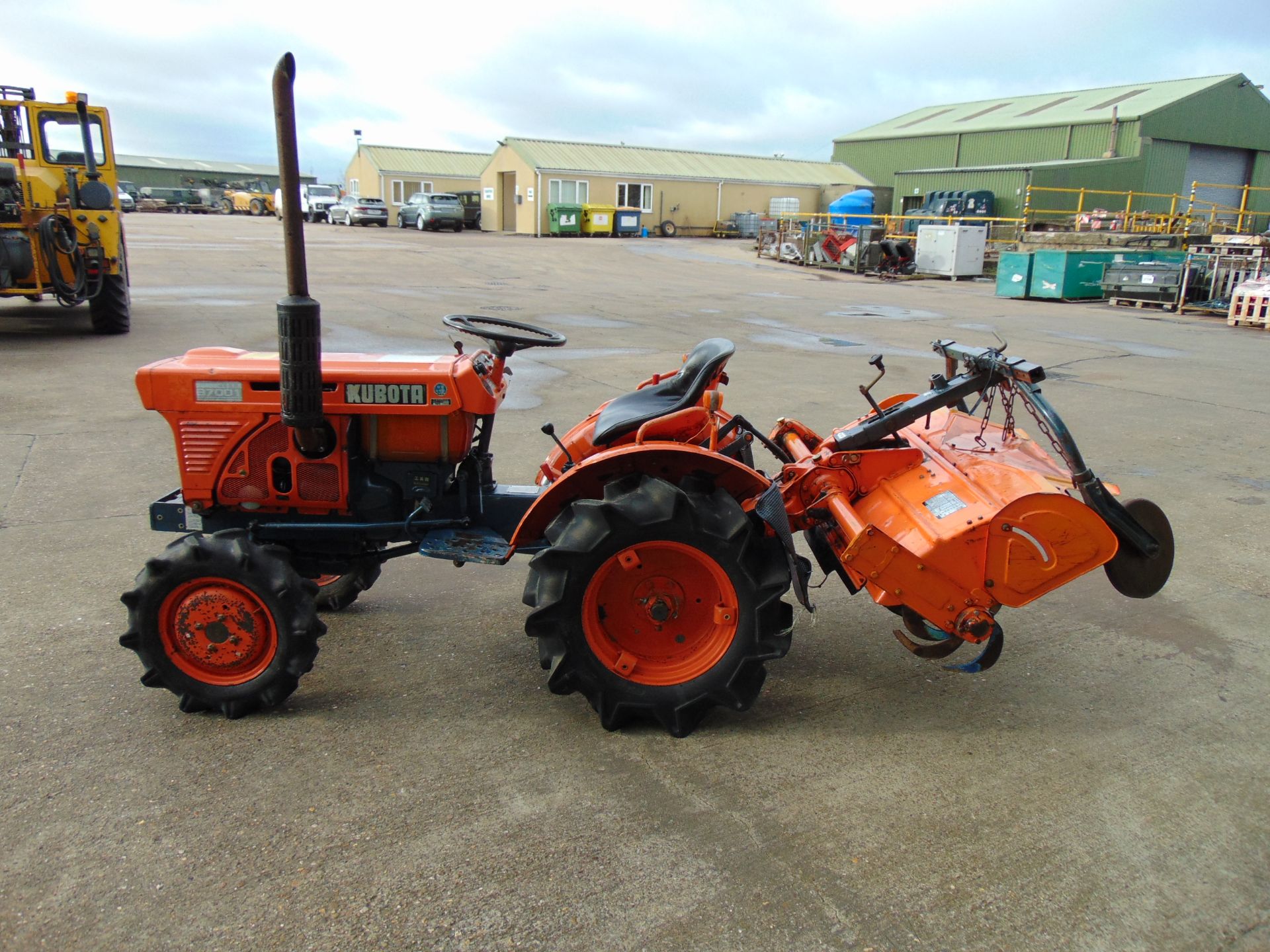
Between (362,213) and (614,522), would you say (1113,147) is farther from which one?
(614,522)

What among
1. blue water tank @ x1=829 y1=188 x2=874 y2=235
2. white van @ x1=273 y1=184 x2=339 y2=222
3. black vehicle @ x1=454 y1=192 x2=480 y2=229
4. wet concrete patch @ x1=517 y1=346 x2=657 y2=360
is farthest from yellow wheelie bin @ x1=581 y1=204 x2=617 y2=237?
wet concrete patch @ x1=517 y1=346 x2=657 y2=360

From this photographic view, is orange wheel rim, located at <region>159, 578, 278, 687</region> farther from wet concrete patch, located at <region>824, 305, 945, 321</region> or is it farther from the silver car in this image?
the silver car

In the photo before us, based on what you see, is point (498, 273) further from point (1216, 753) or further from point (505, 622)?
point (1216, 753)

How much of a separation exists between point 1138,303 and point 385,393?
64.3 ft

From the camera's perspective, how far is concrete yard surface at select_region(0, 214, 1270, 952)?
7.49 ft

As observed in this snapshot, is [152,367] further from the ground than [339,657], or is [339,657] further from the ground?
[152,367]

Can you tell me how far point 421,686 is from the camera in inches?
133

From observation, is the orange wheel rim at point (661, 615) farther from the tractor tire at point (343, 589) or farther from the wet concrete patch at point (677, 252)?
the wet concrete patch at point (677, 252)

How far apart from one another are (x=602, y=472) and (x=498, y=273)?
1887cm

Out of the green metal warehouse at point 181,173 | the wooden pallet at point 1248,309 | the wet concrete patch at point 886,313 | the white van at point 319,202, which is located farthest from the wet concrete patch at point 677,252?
the green metal warehouse at point 181,173

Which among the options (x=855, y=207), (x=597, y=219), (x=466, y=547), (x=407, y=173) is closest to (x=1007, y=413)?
(x=466, y=547)

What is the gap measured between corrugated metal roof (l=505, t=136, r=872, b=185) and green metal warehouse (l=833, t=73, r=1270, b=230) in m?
5.16


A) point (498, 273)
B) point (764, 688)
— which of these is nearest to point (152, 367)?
point (764, 688)

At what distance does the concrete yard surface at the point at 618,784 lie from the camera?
7.49 feet
